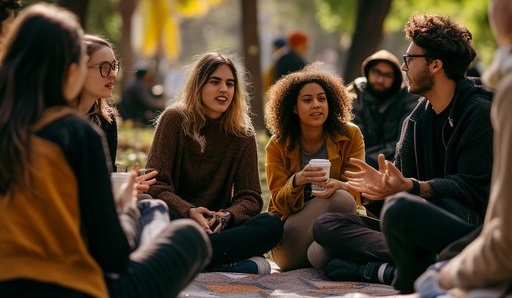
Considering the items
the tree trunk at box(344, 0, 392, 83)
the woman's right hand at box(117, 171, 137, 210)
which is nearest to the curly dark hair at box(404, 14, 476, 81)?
the woman's right hand at box(117, 171, 137, 210)

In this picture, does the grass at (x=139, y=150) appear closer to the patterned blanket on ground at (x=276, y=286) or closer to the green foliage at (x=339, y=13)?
the patterned blanket on ground at (x=276, y=286)

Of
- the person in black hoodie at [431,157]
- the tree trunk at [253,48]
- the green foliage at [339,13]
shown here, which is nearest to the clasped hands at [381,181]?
the person in black hoodie at [431,157]

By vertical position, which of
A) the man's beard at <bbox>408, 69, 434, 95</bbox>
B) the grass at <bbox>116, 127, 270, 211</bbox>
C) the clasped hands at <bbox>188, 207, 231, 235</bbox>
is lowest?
the grass at <bbox>116, 127, 270, 211</bbox>

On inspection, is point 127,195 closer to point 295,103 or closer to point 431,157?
point 431,157

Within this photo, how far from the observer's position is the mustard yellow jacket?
25.0 feet

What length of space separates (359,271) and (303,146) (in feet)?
3.96

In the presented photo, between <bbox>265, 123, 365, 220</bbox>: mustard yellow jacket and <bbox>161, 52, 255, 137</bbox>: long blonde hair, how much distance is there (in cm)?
26

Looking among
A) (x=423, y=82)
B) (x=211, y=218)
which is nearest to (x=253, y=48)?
(x=211, y=218)

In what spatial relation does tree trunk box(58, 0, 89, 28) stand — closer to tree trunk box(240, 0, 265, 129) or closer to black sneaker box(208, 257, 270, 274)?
tree trunk box(240, 0, 265, 129)

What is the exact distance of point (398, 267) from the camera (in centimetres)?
517

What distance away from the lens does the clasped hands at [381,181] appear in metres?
6.27

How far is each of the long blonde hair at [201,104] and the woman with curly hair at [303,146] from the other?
0.26m

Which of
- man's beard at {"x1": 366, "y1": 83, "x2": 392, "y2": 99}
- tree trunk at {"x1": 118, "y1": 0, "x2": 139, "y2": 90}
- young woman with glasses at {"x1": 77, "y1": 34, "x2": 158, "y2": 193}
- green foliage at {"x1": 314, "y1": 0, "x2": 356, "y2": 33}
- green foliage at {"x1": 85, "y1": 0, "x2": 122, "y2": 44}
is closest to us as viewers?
young woman with glasses at {"x1": 77, "y1": 34, "x2": 158, "y2": 193}

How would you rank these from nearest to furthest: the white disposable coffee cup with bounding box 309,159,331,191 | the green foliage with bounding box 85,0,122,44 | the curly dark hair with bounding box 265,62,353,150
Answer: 1. the white disposable coffee cup with bounding box 309,159,331,191
2. the curly dark hair with bounding box 265,62,353,150
3. the green foliage with bounding box 85,0,122,44
